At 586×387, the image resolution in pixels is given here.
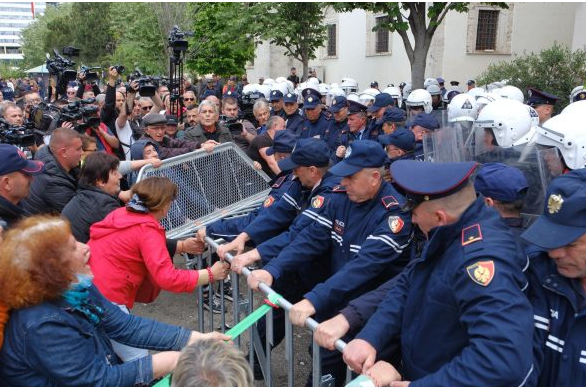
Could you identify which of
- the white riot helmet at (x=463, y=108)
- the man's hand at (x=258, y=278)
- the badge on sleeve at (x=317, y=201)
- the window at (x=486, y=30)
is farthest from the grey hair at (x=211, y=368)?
the window at (x=486, y=30)

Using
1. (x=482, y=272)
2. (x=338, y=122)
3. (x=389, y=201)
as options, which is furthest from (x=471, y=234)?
(x=338, y=122)

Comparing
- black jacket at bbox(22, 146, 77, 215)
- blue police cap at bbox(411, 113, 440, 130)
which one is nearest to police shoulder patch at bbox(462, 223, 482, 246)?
black jacket at bbox(22, 146, 77, 215)

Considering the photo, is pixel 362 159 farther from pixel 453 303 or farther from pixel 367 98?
pixel 367 98

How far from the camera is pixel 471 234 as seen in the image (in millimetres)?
1995

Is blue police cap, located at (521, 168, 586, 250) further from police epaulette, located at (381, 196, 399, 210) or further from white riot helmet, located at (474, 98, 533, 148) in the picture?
white riot helmet, located at (474, 98, 533, 148)

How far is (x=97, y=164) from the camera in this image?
3.93 m

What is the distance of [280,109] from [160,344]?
25.9ft

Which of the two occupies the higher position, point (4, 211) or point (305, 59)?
point (305, 59)

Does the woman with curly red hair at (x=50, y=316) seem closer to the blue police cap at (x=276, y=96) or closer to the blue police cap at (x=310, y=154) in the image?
the blue police cap at (x=310, y=154)

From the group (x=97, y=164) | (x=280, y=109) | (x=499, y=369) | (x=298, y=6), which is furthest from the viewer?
(x=298, y=6)

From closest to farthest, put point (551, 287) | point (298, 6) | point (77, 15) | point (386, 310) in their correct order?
1. point (551, 287)
2. point (386, 310)
3. point (298, 6)
4. point (77, 15)

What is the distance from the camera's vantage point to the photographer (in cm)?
647

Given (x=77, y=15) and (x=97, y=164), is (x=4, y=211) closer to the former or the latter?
(x=97, y=164)

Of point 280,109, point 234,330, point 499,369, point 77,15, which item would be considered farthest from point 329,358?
point 77,15
